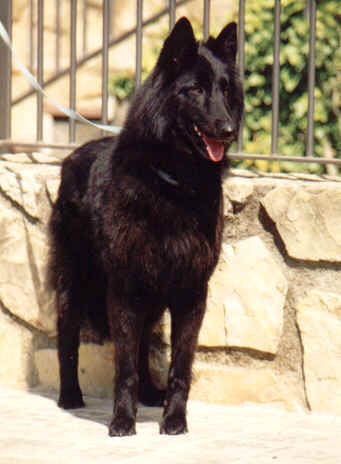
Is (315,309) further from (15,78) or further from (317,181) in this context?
(15,78)

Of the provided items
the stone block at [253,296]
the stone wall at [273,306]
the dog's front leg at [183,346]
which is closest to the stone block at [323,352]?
the stone wall at [273,306]

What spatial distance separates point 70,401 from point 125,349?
1.85ft

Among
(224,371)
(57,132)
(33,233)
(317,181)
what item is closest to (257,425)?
(224,371)

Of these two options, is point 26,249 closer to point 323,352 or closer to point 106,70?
point 106,70

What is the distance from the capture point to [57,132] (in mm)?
7133

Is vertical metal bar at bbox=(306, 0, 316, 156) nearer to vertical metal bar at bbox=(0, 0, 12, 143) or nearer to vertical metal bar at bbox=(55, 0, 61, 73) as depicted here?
vertical metal bar at bbox=(0, 0, 12, 143)

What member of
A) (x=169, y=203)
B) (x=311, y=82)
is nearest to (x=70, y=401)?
(x=169, y=203)

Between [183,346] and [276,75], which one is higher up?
[276,75]

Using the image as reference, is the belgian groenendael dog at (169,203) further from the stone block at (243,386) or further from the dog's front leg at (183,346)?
the stone block at (243,386)

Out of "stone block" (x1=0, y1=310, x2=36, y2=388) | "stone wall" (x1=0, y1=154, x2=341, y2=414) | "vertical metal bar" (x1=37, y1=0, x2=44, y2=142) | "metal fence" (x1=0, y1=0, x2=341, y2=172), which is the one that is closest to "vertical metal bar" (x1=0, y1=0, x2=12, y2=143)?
"metal fence" (x1=0, y1=0, x2=341, y2=172)

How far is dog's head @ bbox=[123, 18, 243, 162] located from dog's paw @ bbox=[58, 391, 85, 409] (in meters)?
1.26

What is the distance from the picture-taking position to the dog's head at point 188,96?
11.4ft

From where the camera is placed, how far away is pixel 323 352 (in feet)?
13.1

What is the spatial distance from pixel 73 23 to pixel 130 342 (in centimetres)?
170
